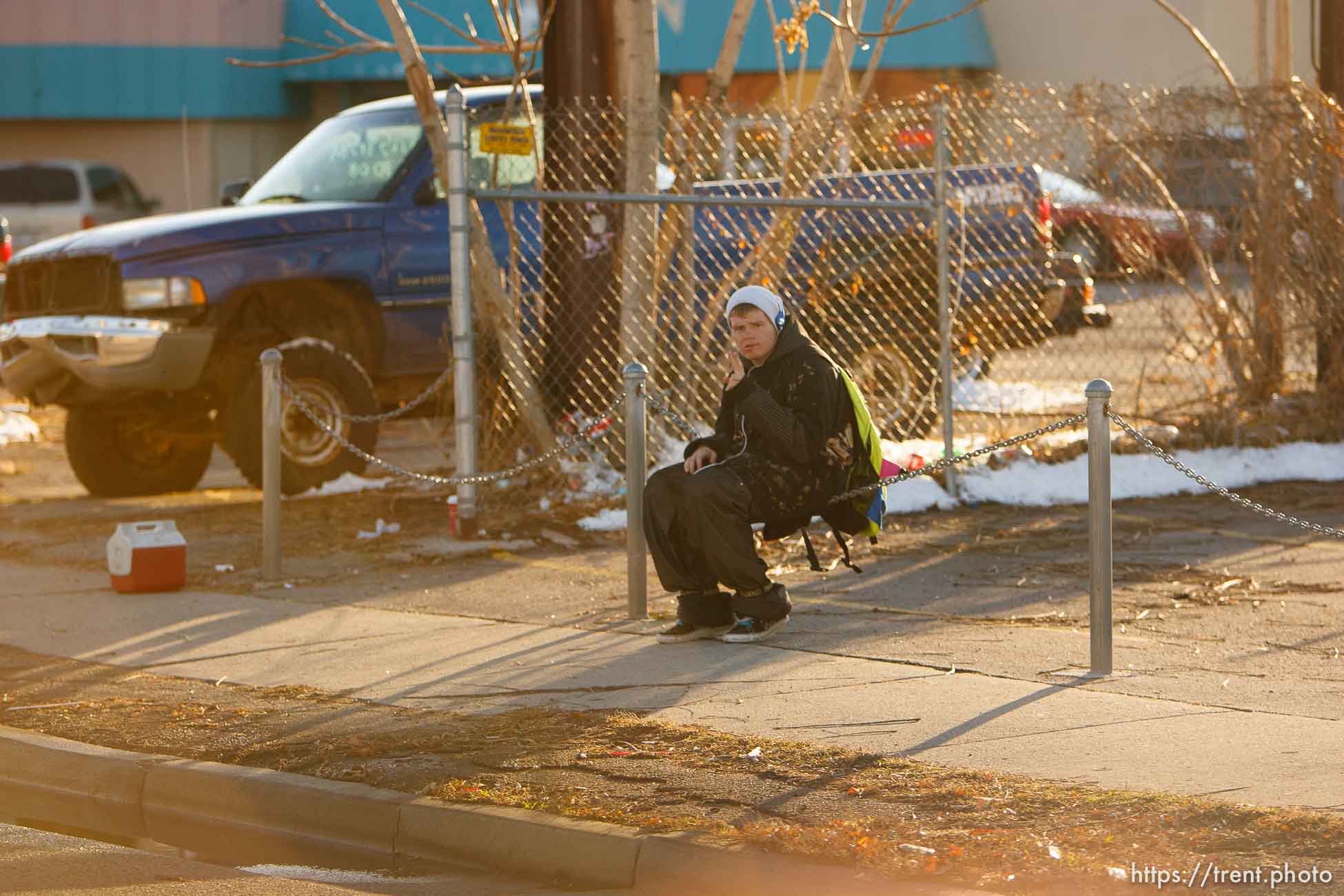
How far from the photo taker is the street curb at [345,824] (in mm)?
4949

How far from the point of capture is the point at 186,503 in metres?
12.0

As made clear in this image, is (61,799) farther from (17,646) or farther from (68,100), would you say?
(68,100)

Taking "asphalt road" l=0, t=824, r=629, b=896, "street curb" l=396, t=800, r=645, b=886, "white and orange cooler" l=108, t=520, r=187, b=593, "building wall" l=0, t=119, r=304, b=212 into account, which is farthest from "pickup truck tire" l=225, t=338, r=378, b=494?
"building wall" l=0, t=119, r=304, b=212

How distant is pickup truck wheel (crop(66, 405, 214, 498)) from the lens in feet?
40.0

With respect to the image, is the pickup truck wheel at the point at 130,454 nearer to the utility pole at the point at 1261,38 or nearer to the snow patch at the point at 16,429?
the snow patch at the point at 16,429

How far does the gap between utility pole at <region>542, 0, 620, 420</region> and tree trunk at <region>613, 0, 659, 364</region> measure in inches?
5.4

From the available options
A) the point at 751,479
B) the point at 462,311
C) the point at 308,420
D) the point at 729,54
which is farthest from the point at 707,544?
the point at 308,420

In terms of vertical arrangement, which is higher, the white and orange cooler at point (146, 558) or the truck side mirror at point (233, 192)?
the truck side mirror at point (233, 192)

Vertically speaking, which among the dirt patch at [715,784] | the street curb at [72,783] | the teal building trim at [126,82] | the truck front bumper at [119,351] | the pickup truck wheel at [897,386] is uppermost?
the teal building trim at [126,82]

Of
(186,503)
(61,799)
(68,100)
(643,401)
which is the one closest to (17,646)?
(61,799)

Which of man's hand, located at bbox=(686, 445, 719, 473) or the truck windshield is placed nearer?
man's hand, located at bbox=(686, 445, 719, 473)

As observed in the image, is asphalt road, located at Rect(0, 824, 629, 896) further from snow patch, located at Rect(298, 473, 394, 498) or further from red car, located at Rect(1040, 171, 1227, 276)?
red car, located at Rect(1040, 171, 1227, 276)

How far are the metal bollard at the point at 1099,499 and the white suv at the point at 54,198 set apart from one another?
22.1 metres

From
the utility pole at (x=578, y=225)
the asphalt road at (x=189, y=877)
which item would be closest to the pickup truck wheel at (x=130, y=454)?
the utility pole at (x=578, y=225)
